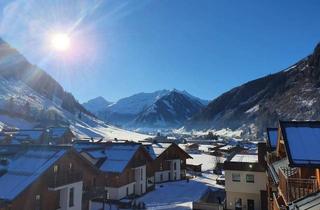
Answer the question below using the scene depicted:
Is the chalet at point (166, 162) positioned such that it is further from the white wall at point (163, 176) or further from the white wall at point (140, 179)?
the white wall at point (140, 179)

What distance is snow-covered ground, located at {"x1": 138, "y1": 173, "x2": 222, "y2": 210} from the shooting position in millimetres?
39875

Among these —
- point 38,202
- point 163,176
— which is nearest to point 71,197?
point 38,202

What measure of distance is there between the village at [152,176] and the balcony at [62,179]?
0.25 ft

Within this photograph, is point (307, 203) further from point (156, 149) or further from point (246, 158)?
point (156, 149)

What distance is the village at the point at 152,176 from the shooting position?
1594 centimetres

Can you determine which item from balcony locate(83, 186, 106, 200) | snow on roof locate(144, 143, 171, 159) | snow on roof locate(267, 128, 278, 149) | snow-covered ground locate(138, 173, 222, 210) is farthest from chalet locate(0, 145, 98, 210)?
snow on roof locate(144, 143, 171, 159)

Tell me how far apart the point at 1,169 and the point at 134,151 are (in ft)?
76.9

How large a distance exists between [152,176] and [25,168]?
3323cm

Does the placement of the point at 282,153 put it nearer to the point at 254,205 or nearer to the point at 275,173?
the point at 275,173

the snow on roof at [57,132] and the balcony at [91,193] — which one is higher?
A: the snow on roof at [57,132]

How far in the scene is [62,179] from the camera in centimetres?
2692

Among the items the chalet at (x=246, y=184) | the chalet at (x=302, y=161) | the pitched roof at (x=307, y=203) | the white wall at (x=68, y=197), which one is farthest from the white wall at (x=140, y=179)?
the pitched roof at (x=307, y=203)

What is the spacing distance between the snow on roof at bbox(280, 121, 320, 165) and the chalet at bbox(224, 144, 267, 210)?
21.3m

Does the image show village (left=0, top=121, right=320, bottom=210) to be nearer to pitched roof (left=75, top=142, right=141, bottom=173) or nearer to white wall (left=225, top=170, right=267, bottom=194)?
pitched roof (left=75, top=142, right=141, bottom=173)
